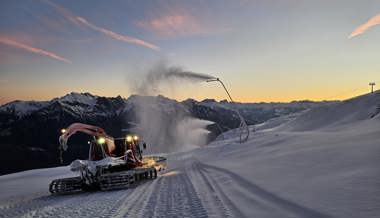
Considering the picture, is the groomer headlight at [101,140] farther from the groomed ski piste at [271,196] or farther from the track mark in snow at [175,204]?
the track mark in snow at [175,204]

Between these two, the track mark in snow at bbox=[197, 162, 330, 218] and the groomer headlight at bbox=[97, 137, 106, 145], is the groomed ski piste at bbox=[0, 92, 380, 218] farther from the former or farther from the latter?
Answer: the groomer headlight at bbox=[97, 137, 106, 145]

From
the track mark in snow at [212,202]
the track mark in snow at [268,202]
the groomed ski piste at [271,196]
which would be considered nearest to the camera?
the track mark in snow at [268,202]

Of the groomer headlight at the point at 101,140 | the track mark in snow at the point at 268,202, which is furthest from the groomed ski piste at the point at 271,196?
the groomer headlight at the point at 101,140

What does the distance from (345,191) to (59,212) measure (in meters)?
9.15

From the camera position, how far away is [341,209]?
966cm

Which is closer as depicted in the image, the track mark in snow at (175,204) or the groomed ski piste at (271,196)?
the groomed ski piste at (271,196)

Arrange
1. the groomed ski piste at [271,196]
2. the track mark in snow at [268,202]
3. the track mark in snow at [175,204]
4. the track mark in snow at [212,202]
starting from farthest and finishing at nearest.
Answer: the track mark in snow at [175,204] < the track mark in snow at [212,202] < the groomed ski piste at [271,196] < the track mark in snow at [268,202]

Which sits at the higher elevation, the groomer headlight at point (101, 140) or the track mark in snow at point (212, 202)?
the groomer headlight at point (101, 140)

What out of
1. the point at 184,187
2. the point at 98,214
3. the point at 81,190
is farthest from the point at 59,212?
the point at 81,190

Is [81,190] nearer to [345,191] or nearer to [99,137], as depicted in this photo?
[99,137]

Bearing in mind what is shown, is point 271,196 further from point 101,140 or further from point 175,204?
point 101,140

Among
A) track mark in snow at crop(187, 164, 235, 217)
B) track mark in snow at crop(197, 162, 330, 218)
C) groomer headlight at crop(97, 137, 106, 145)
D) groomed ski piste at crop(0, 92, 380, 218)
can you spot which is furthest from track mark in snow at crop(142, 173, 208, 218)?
groomer headlight at crop(97, 137, 106, 145)

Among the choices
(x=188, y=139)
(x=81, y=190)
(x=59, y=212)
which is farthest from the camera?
(x=188, y=139)

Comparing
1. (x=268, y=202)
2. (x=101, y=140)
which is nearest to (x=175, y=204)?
(x=268, y=202)
